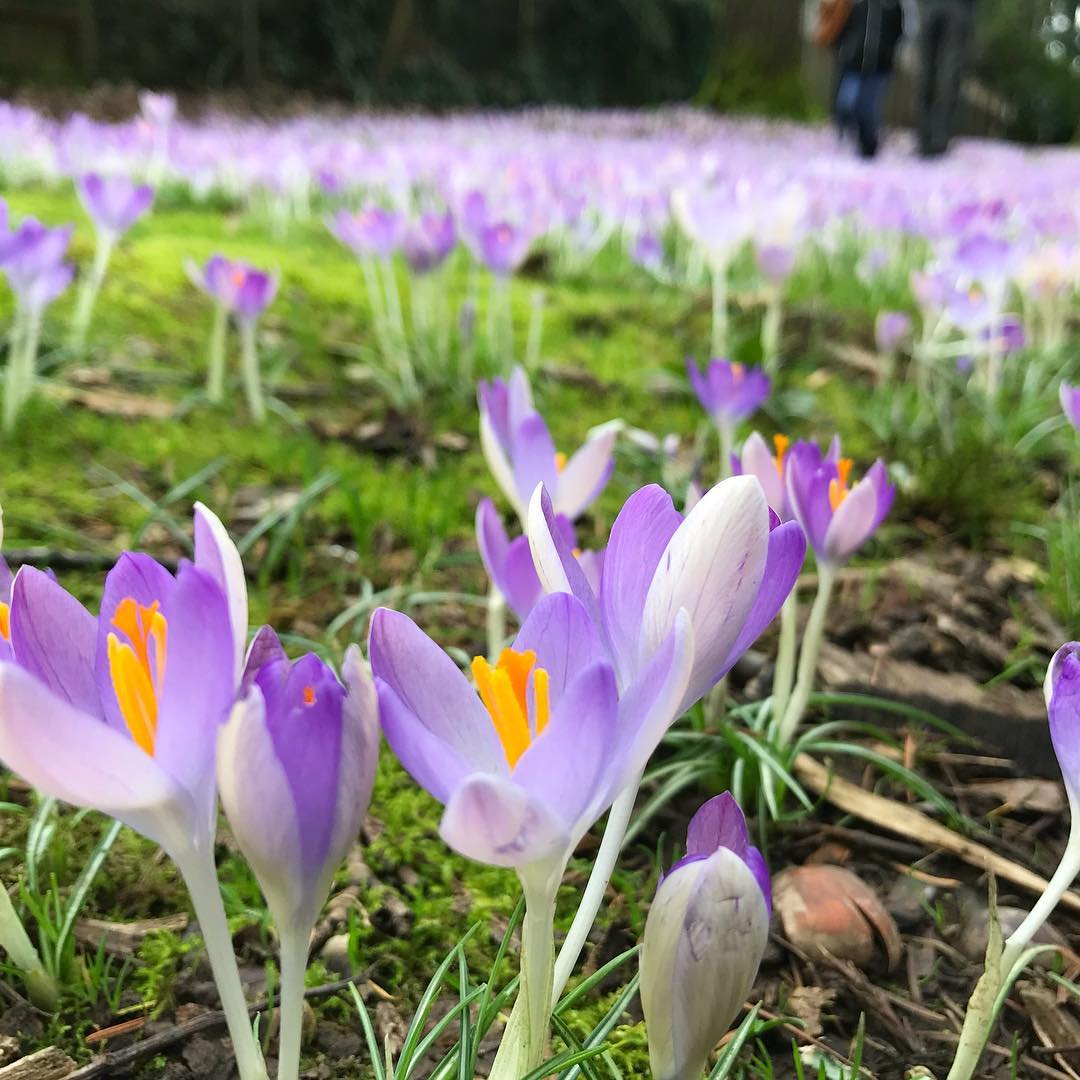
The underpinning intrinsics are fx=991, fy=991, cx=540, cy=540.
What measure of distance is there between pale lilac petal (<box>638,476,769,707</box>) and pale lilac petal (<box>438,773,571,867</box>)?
143 mm

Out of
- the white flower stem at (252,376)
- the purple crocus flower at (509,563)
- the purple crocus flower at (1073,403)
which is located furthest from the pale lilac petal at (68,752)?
the white flower stem at (252,376)

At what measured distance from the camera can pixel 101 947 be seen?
0.96 m

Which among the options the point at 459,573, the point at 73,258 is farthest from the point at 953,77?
the point at 459,573

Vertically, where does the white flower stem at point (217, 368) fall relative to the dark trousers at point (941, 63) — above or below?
below

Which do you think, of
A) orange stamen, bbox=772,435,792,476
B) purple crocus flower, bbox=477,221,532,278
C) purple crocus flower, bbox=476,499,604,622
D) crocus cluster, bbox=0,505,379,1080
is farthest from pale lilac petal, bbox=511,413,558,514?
purple crocus flower, bbox=477,221,532,278

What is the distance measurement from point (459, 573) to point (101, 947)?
114 centimetres

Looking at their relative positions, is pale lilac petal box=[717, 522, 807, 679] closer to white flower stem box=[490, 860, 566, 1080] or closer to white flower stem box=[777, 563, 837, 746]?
white flower stem box=[490, 860, 566, 1080]

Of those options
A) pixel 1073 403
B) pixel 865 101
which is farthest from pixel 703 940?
pixel 865 101

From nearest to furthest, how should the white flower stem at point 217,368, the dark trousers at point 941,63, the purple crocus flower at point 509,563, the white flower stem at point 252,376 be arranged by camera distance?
1. the purple crocus flower at point 509,563
2. the white flower stem at point 252,376
3. the white flower stem at point 217,368
4. the dark trousers at point 941,63

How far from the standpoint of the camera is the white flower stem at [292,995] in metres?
0.62

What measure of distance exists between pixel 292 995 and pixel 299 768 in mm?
177

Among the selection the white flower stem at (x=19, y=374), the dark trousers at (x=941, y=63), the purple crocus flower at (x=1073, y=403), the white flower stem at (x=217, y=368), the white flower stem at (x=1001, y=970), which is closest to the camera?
the white flower stem at (x=1001, y=970)

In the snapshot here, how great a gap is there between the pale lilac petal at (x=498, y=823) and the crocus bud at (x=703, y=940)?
3.6 inches

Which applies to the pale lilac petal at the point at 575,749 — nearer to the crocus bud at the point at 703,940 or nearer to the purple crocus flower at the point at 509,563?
the crocus bud at the point at 703,940
